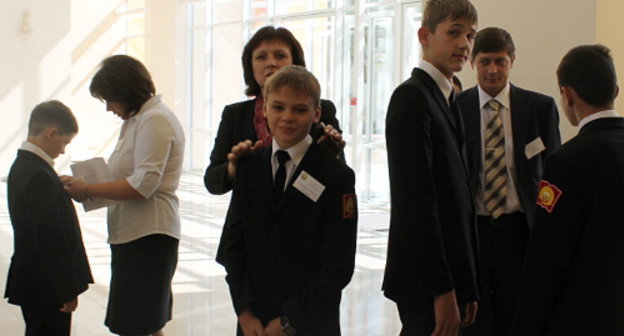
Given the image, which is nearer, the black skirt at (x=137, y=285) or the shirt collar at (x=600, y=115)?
the shirt collar at (x=600, y=115)

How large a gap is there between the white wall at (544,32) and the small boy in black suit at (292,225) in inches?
192

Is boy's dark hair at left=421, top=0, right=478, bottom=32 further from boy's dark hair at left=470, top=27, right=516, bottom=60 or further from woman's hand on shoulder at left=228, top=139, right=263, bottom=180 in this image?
→ boy's dark hair at left=470, top=27, right=516, bottom=60

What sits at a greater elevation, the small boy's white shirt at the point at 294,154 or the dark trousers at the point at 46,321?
the small boy's white shirt at the point at 294,154

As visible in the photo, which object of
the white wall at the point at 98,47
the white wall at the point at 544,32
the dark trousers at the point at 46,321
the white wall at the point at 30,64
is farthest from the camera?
the white wall at the point at 30,64

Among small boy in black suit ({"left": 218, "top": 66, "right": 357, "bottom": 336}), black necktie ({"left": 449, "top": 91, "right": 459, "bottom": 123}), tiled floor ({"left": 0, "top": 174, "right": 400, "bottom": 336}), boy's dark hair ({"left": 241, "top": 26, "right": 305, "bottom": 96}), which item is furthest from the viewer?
tiled floor ({"left": 0, "top": 174, "right": 400, "bottom": 336})

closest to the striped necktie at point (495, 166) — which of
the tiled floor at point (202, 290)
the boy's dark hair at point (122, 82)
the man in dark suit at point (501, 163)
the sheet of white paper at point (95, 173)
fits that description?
the man in dark suit at point (501, 163)

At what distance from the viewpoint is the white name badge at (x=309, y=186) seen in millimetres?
2219

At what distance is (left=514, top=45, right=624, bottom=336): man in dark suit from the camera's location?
2.07 metres

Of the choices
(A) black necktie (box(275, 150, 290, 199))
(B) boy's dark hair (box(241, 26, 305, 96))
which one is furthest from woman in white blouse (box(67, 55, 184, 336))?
(A) black necktie (box(275, 150, 290, 199))

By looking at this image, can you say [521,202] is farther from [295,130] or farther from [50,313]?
[50,313]

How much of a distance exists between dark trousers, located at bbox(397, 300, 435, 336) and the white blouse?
1.30m

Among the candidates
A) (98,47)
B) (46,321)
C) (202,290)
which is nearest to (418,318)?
(46,321)

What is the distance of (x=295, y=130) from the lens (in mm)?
2268

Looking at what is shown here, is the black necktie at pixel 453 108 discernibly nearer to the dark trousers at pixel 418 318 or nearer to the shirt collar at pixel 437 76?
the shirt collar at pixel 437 76
